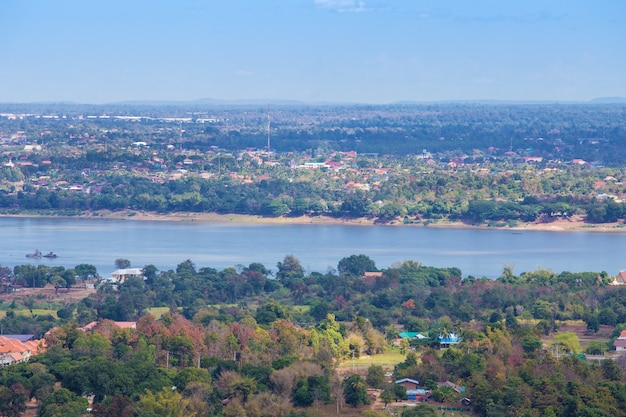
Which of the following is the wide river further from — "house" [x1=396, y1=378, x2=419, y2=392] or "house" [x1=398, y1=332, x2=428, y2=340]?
"house" [x1=396, y1=378, x2=419, y2=392]

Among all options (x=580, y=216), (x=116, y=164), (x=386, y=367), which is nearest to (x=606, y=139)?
(x=116, y=164)

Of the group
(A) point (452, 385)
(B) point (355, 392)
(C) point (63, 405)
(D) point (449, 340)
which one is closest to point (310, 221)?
(D) point (449, 340)

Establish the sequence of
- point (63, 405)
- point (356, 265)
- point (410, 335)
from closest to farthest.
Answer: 1. point (63, 405)
2. point (410, 335)
3. point (356, 265)

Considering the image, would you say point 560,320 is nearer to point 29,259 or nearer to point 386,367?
point 386,367

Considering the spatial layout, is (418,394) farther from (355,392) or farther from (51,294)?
(51,294)

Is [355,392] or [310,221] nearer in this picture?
[355,392]

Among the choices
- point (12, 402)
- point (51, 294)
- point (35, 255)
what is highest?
point (12, 402)

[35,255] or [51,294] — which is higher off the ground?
[51,294]

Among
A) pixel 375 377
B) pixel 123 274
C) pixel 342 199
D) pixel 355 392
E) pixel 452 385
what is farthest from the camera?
pixel 342 199
